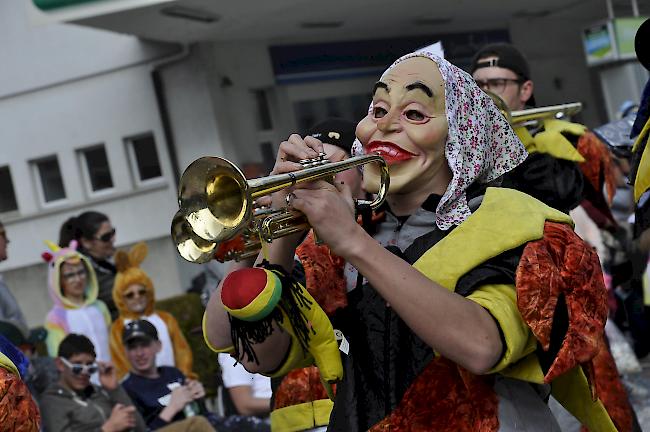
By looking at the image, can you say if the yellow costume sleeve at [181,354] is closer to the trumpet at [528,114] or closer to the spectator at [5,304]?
the spectator at [5,304]

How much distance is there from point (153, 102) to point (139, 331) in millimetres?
8825

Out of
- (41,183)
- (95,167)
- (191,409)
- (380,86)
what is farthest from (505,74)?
(41,183)

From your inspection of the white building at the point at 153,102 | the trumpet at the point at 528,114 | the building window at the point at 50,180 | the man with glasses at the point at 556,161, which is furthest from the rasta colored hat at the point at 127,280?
the building window at the point at 50,180

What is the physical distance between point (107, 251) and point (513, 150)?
216 inches

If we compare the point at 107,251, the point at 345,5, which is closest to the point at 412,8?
the point at 345,5

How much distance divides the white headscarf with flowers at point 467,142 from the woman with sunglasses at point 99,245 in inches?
205

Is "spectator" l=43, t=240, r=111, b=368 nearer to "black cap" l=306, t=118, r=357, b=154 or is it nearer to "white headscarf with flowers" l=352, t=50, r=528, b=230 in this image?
"black cap" l=306, t=118, r=357, b=154

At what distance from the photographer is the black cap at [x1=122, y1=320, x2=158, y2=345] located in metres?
6.98

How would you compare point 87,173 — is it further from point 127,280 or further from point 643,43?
point 643,43

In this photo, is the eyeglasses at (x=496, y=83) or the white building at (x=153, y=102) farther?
the white building at (x=153, y=102)

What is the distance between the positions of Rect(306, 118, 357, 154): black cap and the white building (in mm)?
10326

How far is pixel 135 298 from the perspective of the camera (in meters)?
7.61

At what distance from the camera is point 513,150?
293 centimetres

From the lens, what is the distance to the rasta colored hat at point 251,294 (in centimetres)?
245
